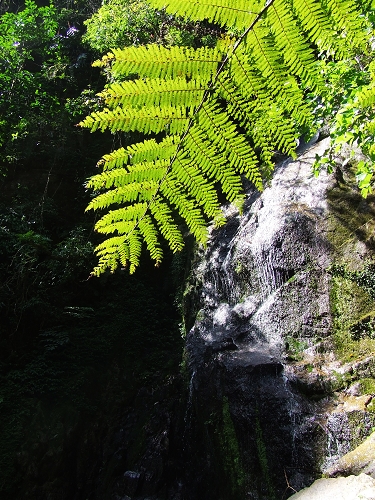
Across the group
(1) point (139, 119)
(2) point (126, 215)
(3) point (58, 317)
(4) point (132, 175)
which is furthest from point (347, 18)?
(3) point (58, 317)

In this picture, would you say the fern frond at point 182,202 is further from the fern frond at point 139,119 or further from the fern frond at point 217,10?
the fern frond at point 217,10

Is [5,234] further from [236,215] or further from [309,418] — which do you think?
[309,418]

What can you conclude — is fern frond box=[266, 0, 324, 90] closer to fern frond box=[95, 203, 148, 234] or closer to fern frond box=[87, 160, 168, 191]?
fern frond box=[87, 160, 168, 191]

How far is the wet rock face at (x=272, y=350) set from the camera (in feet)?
12.4

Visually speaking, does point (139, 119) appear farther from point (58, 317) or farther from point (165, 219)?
point (58, 317)

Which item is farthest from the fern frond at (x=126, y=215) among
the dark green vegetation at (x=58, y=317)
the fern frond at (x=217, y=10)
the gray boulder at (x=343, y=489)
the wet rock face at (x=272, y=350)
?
the dark green vegetation at (x=58, y=317)

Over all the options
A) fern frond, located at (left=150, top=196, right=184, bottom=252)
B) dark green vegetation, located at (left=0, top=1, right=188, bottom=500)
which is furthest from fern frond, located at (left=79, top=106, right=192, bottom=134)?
dark green vegetation, located at (left=0, top=1, right=188, bottom=500)

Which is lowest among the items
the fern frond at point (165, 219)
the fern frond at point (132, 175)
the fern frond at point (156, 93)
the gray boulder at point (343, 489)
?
the gray boulder at point (343, 489)

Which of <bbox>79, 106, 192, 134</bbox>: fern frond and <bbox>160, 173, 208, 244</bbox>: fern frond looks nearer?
<bbox>79, 106, 192, 134</bbox>: fern frond

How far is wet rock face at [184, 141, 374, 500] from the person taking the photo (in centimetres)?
377

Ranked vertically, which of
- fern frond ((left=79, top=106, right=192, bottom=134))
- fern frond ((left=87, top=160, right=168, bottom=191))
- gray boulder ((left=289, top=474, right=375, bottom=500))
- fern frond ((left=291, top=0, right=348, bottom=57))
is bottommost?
gray boulder ((left=289, top=474, right=375, bottom=500))

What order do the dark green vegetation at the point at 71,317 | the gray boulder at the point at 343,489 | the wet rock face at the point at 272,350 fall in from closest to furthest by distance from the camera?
the gray boulder at the point at 343,489 → the wet rock face at the point at 272,350 → the dark green vegetation at the point at 71,317

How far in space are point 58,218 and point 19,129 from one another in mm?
2104

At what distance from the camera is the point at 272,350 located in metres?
4.84
